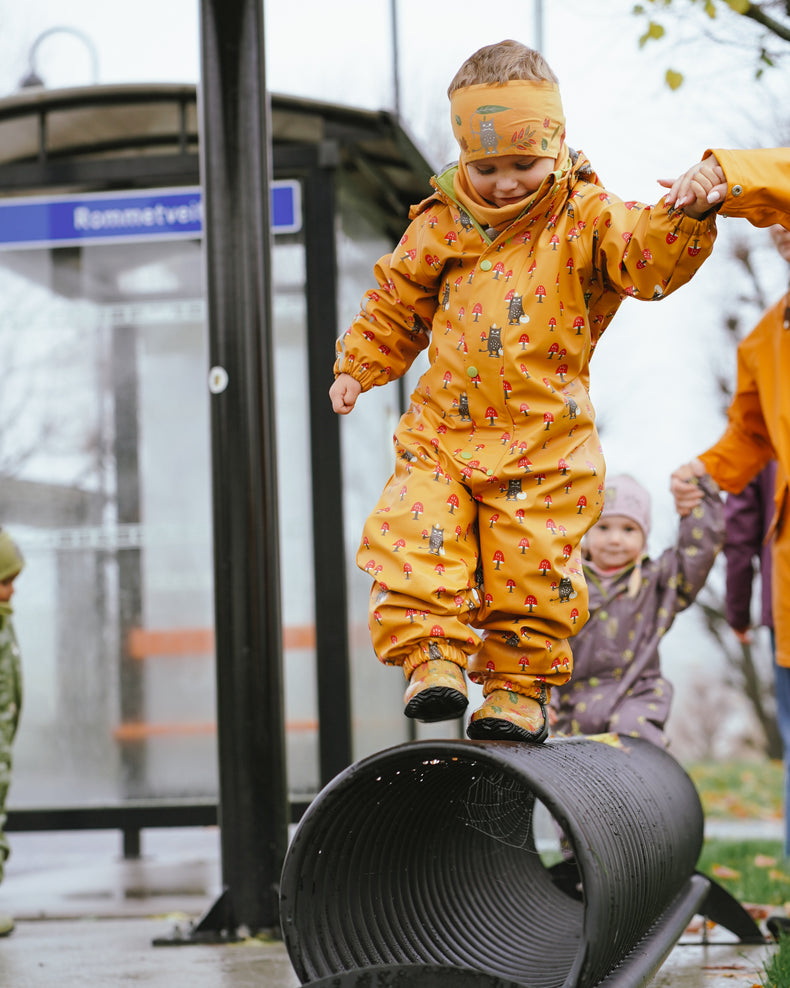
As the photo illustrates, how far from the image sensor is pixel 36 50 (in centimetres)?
719

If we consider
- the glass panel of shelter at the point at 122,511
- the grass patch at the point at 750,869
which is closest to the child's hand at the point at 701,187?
the grass patch at the point at 750,869

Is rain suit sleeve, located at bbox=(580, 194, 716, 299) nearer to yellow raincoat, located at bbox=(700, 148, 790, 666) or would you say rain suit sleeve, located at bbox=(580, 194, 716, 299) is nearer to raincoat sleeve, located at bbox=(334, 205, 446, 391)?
Answer: raincoat sleeve, located at bbox=(334, 205, 446, 391)

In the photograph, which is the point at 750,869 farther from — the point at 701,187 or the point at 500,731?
the point at 701,187

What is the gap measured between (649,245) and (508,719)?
112 centimetres

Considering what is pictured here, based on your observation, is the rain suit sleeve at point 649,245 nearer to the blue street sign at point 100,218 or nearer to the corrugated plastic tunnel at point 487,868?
the corrugated plastic tunnel at point 487,868

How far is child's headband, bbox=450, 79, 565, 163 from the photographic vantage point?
285cm

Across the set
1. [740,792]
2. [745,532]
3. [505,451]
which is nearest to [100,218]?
[745,532]

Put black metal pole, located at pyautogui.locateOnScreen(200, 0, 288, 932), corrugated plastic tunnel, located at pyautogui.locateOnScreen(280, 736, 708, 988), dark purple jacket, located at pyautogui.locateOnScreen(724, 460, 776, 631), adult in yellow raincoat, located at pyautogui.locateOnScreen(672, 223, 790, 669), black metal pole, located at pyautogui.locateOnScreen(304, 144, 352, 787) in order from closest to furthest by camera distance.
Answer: corrugated plastic tunnel, located at pyautogui.locateOnScreen(280, 736, 708, 988) < adult in yellow raincoat, located at pyautogui.locateOnScreen(672, 223, 790, 669) < black metal pole, located at pyautogui.locateOnScreen(200, 0, 288, 932) < dark purple jacket, located at pyautogui.locateOnScreen(724, 460, 776, 631) < black metal pole, located at pyautogui.locateOnScreen(304, 144, 352, 787)

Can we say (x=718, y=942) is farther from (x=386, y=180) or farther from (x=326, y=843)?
(x=386, y=180)

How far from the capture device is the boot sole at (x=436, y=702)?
2738mm

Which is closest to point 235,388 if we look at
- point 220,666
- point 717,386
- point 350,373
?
point 220,666

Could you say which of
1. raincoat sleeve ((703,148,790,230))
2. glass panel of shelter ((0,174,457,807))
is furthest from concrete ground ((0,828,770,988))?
raincoat sleeve ((703,148,790,230))

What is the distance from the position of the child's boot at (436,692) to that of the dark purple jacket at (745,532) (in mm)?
2592

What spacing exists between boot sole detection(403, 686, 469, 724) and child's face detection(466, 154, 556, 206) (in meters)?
1.16
